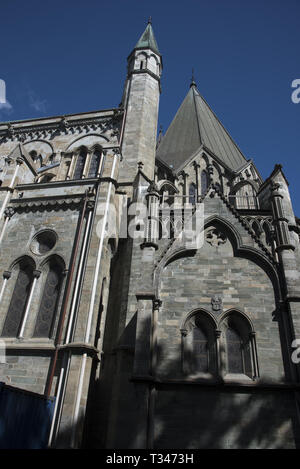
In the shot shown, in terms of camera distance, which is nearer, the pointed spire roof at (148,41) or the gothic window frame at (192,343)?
the gothic window frame at (192,343)

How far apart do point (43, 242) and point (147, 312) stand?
5.74 meters

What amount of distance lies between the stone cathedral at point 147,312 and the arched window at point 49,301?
0.04 metres

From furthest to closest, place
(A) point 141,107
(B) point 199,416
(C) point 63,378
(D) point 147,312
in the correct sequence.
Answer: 1. (A) point 141,107
2. (C) point 63,378
3. (D) point 147,312
4. (B) point 199,416

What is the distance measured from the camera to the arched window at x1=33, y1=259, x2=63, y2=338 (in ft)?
36.1

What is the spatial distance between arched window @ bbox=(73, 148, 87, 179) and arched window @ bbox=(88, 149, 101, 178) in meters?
0.54

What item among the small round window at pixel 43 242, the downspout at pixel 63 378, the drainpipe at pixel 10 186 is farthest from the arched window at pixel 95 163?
the downspout at pixel 63 378

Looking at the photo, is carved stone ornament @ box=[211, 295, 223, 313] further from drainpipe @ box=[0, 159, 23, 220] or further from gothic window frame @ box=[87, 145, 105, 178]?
gothic window frame @ box=[87, 145, 105, 178]

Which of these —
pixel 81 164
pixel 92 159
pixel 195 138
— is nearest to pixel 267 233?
pixel 92 159

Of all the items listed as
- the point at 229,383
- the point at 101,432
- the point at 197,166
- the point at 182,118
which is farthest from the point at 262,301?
the point at 182,118

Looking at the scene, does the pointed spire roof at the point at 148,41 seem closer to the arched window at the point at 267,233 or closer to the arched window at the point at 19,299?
the arched window at the point at 267,233

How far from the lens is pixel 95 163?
1836 cm

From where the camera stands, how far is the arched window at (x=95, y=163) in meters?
17.8

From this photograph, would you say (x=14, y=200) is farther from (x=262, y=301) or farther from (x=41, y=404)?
(x=262, y=301)

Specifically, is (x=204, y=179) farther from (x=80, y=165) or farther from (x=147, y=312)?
(x=147, y=312)
